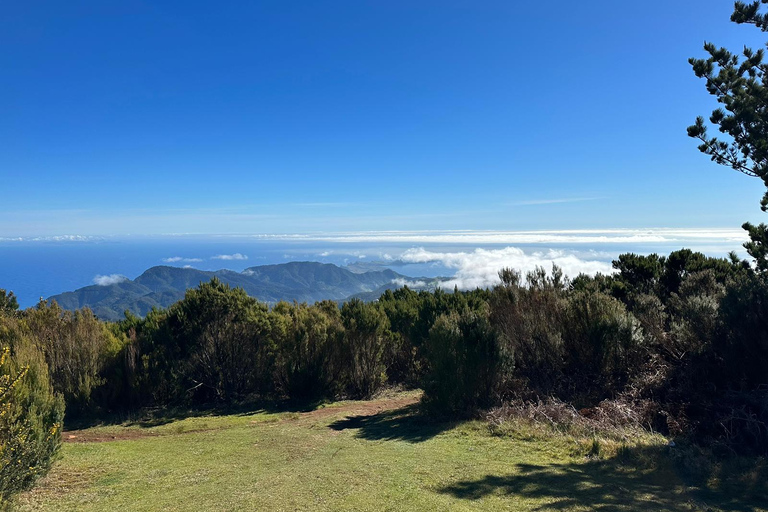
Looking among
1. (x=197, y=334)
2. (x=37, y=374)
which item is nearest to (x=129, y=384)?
(x=197, y=334)

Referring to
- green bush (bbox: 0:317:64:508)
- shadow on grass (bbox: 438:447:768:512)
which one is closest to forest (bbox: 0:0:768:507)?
green bush (bbox: 0:317:64:508)

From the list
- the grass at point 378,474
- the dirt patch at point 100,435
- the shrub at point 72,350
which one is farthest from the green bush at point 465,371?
the shrub at point 72,350

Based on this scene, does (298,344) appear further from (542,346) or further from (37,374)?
(37,374)

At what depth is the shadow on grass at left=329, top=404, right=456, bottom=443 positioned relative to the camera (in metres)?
8.73

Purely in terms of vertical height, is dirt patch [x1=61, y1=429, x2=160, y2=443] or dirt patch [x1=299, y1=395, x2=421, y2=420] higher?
dirt patch [x1=61, y1=429, x2=160, y2=443]

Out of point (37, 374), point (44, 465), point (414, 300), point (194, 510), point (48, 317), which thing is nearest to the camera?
point (194, 510)

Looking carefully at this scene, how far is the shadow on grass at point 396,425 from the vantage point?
873cm

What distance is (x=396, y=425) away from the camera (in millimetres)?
9852

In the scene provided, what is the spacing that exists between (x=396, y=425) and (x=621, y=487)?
556 centimetres

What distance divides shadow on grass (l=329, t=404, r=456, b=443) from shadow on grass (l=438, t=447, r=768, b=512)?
297 centimetres

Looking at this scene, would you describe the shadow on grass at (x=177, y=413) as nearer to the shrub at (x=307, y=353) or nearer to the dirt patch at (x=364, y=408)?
the shrub at (x=307, y=353)

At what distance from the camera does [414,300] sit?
820 inches

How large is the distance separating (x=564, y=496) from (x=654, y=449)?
9.49ft

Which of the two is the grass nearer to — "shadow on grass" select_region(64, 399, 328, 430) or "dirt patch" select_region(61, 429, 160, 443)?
"dirt patch" select_region(61, 429, 160, 443)
